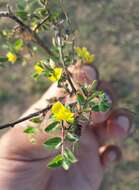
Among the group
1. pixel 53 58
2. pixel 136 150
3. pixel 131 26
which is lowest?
pixel 136 150

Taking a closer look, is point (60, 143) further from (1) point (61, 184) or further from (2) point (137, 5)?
(2) point (137, 5)

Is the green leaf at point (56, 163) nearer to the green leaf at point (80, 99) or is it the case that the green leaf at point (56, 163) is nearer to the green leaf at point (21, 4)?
the green leaf at point (80, 99)

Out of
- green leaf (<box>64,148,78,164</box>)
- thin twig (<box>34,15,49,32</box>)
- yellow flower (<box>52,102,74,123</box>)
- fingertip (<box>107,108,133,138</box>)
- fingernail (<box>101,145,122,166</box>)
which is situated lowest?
fingernail (<box>101,145,122,166</box>)

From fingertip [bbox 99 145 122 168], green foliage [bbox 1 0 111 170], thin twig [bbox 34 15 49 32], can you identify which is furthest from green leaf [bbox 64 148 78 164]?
fingertip [bbox 99 145 122 168]

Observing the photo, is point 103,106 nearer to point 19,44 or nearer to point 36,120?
point 36,120

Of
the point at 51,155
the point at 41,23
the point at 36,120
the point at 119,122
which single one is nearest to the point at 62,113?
the point at 36,120

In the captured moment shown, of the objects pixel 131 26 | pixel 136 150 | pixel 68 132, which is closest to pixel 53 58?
pixel 68 132

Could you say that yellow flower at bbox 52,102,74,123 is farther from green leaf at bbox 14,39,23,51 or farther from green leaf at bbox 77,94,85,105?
green leaf at bbox 14,39,23,51
